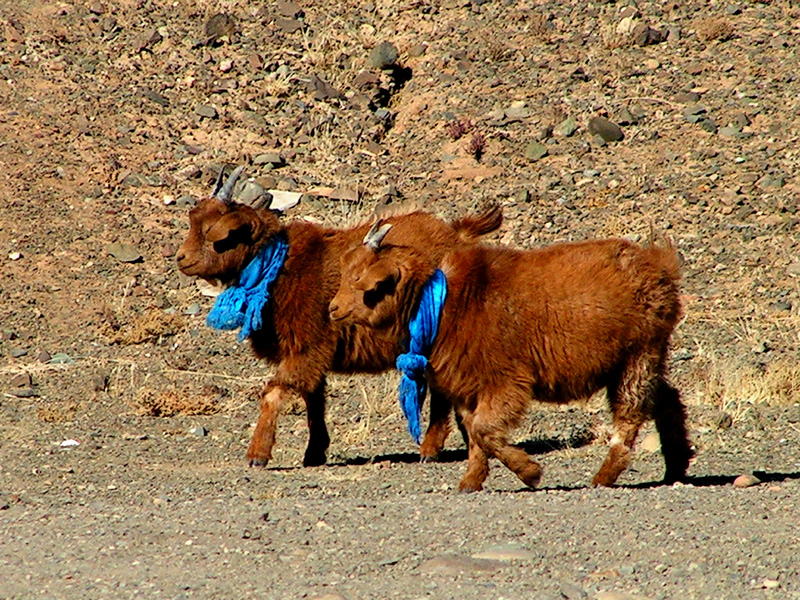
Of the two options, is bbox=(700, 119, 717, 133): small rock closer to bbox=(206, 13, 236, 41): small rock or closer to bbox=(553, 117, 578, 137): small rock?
bbox=(553, 117, 578, 137): small rock

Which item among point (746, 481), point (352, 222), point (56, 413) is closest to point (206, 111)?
point (352, 222)

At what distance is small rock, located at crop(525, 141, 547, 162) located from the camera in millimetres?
18562

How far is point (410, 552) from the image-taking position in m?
7.04

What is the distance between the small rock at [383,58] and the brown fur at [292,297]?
9441mm

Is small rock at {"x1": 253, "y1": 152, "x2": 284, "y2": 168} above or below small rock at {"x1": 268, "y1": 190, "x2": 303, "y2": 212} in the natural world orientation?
above

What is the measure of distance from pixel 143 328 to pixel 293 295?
4.50m

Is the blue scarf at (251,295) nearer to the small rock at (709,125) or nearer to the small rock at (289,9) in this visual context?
the small rock at (709,125)

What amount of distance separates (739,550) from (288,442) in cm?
583

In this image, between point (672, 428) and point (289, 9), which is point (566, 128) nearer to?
point (289, 9)

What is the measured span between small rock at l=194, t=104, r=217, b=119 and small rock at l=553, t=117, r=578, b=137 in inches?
180

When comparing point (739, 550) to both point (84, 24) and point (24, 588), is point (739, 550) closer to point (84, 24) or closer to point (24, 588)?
point (24, 588)

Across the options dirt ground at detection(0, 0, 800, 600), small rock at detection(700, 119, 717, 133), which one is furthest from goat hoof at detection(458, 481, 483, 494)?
small rock at detection(700, 119, 717, 133)

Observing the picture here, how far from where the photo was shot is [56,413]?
500 inches

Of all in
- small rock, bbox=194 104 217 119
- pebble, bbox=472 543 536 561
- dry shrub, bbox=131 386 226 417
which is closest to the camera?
pebble, bbox=472 543 536 561
